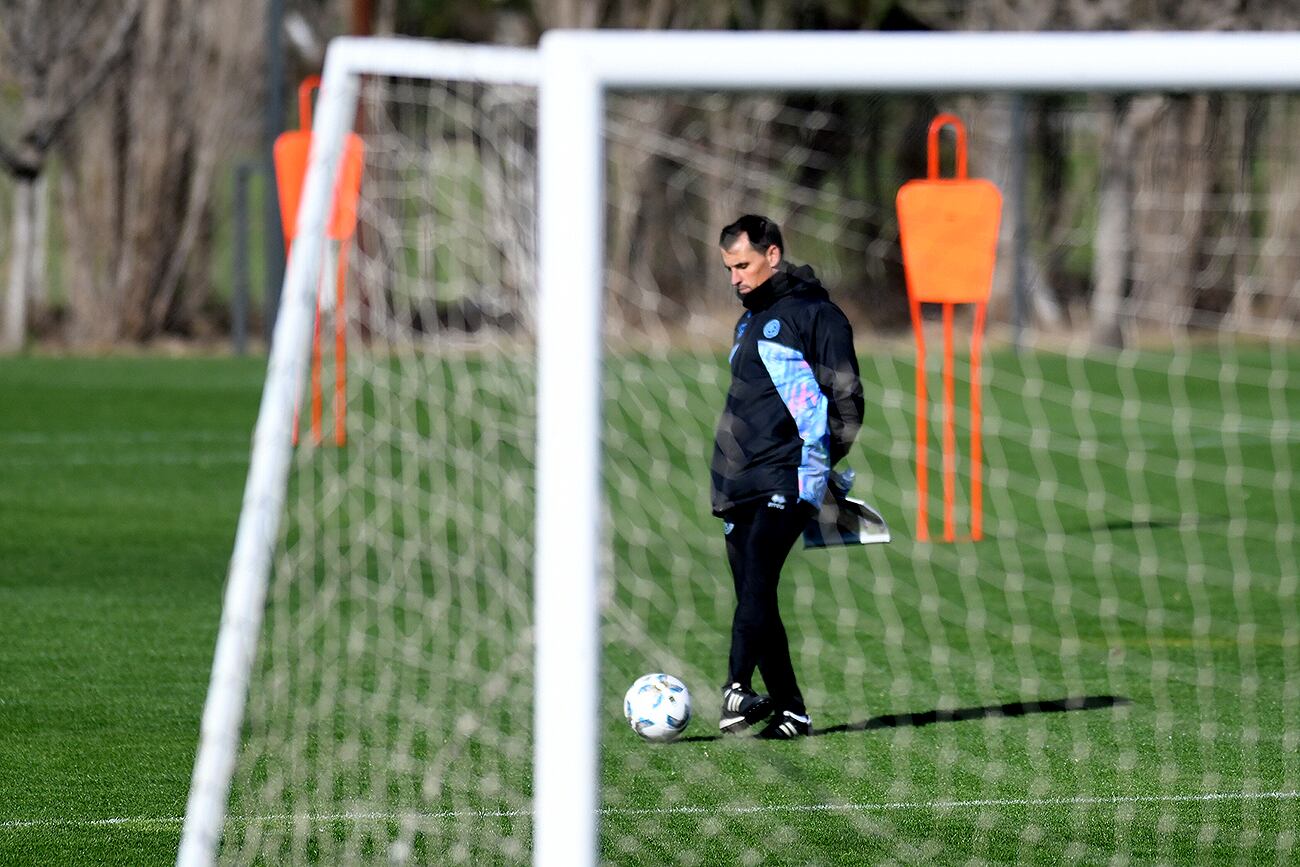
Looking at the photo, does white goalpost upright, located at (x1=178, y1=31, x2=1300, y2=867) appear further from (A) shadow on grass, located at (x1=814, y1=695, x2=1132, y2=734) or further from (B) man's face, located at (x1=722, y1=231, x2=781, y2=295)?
(A) shadow on grass, located at (x1=814, y1=695, x2=1132, y2=734)

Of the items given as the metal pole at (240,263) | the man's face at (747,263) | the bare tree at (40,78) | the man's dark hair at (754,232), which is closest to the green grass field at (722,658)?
the man's face at (747,263)

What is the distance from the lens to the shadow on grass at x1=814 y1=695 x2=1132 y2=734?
6.75 m

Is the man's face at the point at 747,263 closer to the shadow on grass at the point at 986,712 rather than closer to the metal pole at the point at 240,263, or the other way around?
the shadow on grass at the point at 986,712

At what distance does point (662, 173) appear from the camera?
25156 millimetres

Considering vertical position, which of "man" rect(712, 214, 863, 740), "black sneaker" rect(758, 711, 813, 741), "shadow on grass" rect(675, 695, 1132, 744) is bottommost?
"shadow on grass" rect(675, 695, 1132, 744)

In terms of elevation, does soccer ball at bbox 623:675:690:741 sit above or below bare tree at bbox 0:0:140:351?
below

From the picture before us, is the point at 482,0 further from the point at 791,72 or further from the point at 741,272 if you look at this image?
the point at 791,72

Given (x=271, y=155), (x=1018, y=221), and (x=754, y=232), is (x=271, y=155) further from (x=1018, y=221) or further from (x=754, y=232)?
(x=754, y=232)

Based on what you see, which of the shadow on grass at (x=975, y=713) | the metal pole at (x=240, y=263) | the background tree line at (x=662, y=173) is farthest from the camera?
the background tree line at (x=662, y=173)

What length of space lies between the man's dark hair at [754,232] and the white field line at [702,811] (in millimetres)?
1685

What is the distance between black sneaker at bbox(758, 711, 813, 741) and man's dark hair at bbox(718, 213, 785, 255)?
1.52 meters

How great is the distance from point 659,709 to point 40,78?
20390mm

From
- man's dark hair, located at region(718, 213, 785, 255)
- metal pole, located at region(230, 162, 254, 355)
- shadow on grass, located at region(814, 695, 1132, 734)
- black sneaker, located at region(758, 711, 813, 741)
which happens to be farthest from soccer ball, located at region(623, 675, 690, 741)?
metal pole, located at region(230, 162, 254, 355)

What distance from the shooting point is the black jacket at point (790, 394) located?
20.4 feet
